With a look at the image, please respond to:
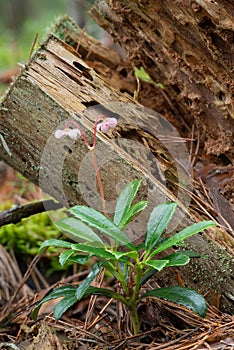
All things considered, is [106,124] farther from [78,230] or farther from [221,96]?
[221,96]

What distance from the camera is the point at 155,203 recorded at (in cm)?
213

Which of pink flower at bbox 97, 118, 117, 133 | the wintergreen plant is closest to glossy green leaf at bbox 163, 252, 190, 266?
the wintergreen plant

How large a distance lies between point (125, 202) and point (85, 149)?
380mm

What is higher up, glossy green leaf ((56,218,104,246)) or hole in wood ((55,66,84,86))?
hole in wood ((55,66,84,86))

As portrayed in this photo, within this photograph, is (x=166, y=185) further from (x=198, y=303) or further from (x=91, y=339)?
(x=91, y=339)

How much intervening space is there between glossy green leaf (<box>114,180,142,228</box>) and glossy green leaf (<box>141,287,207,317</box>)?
0.34 meters

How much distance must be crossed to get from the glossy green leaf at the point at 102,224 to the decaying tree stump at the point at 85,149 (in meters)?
0.35

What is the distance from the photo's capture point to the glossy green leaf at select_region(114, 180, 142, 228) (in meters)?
1.91

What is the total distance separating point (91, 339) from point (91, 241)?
0.48 m

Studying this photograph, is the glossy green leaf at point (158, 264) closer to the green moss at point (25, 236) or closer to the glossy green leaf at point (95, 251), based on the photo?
the glossy green leaf at point (95, 251)

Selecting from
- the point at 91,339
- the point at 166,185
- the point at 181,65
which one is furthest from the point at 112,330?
the point at 181,65

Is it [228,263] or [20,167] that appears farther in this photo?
[20,167]

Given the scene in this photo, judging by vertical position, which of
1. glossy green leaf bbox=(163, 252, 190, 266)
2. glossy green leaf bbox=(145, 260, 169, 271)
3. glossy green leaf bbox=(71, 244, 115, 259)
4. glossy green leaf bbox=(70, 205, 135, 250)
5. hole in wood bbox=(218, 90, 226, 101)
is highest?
hole in wood bbox=(218, 90, 226, 101)

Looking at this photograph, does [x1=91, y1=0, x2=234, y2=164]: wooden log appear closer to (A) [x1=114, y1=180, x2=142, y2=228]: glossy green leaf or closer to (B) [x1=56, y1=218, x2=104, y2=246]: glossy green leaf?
(A) [x1=114, y1=180, x2=142, y2=228]: glossy green leaf
